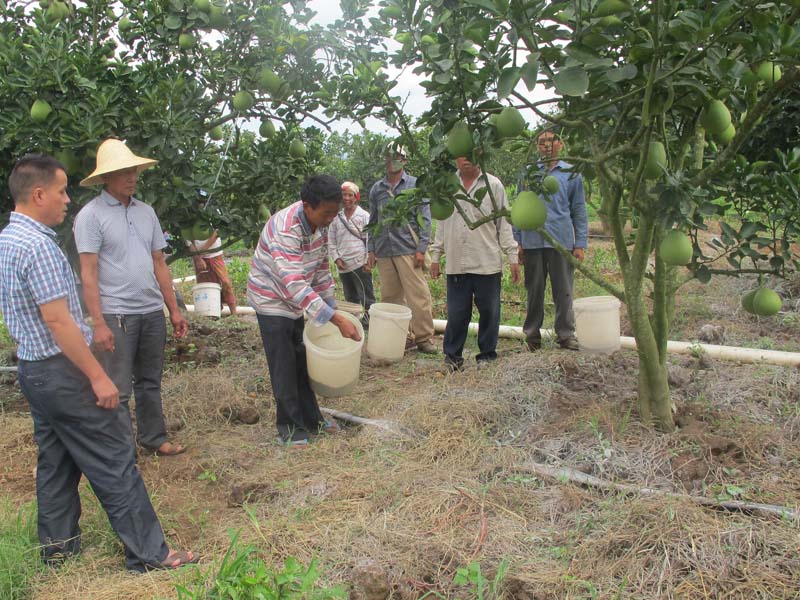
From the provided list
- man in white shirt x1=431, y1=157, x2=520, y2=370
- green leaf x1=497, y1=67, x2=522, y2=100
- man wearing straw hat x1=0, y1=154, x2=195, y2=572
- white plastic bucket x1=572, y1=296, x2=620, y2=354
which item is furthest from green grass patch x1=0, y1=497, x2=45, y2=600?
white plastic bucket x1=572, y1=296, x2=620, y2=354

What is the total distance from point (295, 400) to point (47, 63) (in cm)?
240

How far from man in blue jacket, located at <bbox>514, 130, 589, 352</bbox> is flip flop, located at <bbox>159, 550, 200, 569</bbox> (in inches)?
130

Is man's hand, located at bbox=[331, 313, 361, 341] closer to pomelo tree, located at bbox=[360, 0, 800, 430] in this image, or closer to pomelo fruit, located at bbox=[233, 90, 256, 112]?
pomelo tree, located at bbox=[360, 0, 800, 430]

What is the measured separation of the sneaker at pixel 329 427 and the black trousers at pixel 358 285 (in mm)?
2086

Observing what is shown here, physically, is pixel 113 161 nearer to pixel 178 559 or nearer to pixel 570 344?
→ pixel 178 559

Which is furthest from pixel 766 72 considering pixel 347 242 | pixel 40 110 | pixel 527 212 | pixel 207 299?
pixel 207 299

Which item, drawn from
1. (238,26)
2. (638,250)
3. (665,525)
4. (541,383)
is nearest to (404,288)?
(541,383)

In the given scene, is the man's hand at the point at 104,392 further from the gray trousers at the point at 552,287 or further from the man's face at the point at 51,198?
the gray trousers at the point at 552,287

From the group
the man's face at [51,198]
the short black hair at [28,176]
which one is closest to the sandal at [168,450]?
the man's face at [51,198]

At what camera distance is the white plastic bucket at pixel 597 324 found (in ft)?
15.3

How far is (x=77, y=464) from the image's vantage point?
2631 mm

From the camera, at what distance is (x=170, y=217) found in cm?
466

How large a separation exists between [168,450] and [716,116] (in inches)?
125

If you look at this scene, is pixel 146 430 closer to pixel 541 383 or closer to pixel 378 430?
pixel 378 430
